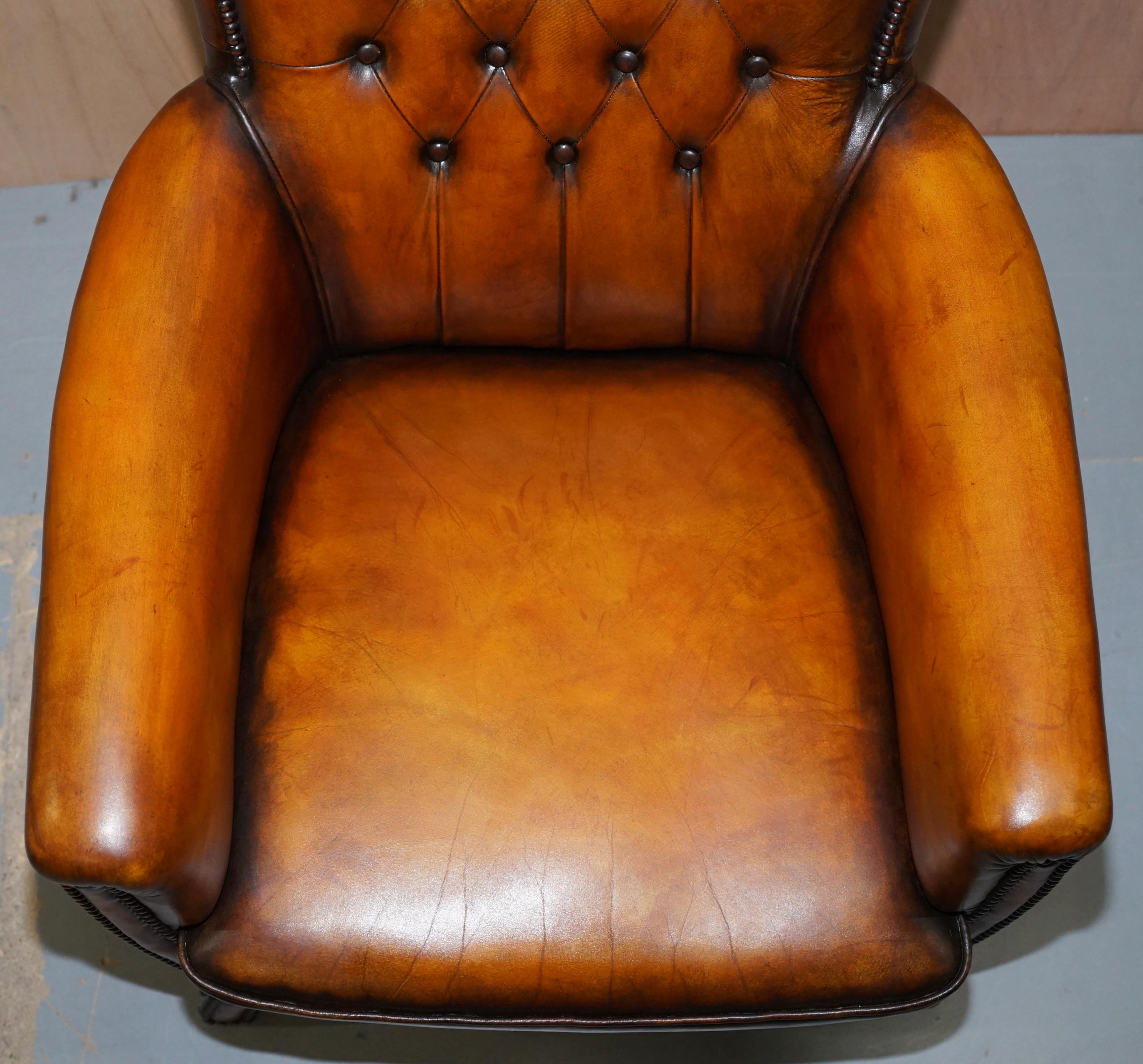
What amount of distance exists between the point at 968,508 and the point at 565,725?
396mm

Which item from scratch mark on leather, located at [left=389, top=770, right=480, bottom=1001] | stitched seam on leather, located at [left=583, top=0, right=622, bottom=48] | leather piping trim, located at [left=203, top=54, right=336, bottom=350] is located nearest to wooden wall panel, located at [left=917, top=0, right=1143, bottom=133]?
stitched seam on leather, located at [left=583, top=0, right=622, bottom=48]

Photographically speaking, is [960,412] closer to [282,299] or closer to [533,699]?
[533,699]

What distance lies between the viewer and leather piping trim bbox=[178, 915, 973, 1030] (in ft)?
3.54

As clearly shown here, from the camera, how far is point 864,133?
1190 mm

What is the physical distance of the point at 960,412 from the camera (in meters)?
1.09

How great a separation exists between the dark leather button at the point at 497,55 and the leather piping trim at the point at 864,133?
0.33m

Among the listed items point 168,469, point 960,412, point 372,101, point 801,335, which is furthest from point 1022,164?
point 168,469

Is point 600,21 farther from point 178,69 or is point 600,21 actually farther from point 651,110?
point 178,69

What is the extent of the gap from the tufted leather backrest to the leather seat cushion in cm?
10

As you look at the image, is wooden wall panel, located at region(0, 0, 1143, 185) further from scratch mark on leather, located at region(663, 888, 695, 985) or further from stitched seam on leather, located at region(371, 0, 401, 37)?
scratch mark on leather, located at region(663, 888, 695, 985)

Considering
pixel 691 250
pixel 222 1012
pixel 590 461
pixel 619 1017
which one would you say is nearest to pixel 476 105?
pixel 691 250

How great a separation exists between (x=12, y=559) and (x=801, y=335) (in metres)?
1.10

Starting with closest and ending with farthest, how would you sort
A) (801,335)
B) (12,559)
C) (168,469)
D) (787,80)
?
(168,469), (787,80), (801,335), (12,559)

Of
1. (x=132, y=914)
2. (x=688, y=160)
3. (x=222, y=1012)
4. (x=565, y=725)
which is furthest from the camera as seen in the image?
(x=222, y=1012)
